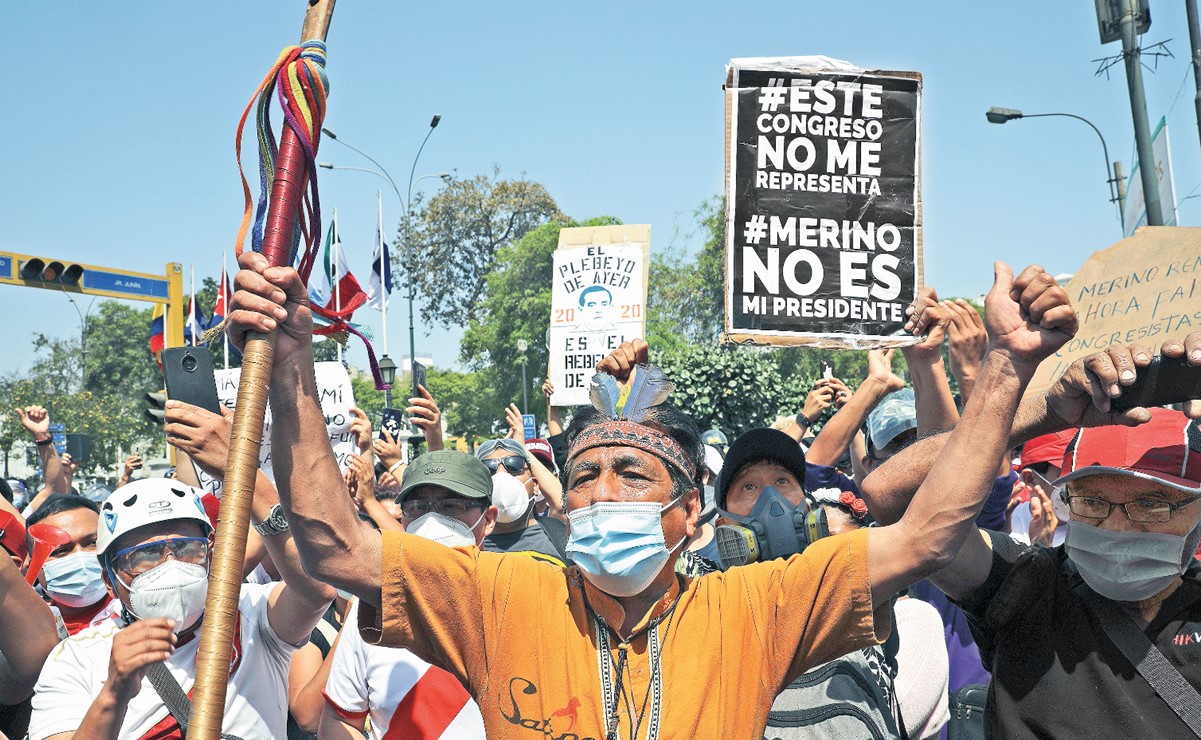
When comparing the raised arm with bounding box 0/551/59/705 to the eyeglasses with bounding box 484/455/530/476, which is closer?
the raised arm with bounding box 0/551/59/705

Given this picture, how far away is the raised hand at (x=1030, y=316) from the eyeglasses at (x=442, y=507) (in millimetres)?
2366

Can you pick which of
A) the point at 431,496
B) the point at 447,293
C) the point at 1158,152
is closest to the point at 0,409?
the point at 447,293

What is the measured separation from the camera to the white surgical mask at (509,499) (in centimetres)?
582

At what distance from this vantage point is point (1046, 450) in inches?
171

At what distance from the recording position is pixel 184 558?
11.3 feet

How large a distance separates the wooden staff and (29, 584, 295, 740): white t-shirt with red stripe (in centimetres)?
116

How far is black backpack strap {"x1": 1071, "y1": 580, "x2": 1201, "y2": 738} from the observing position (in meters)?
2.52

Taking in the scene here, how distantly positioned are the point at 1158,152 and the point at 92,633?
14128mm

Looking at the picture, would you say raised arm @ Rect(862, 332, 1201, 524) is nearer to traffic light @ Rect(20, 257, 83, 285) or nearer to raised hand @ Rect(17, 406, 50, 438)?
raised hand @ Rect(17, 406, 50, 438)

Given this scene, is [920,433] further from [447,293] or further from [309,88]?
[447,293]

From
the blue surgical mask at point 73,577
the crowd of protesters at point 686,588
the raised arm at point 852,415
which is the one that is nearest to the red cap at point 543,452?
the raised arm at point 852,415

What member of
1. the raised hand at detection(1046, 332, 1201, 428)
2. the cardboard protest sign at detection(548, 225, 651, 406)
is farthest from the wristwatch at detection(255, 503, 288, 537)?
the cardboard protest sign at detection(548, 225, 651, 406)

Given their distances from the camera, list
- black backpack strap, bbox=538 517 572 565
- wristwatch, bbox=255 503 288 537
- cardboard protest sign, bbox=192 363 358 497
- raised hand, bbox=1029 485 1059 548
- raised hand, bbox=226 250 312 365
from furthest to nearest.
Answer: cardboard protest sign, bbox=192 363 358 497 < black backpack strap, bbox=538 517 572 565 < raised hand, bbox=1029 485 1059 548 < wristwatch, bbox=255 503 288 537 < raised hand, bbox=226 250 312 365

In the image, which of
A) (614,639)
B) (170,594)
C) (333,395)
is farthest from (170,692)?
(333,395)
